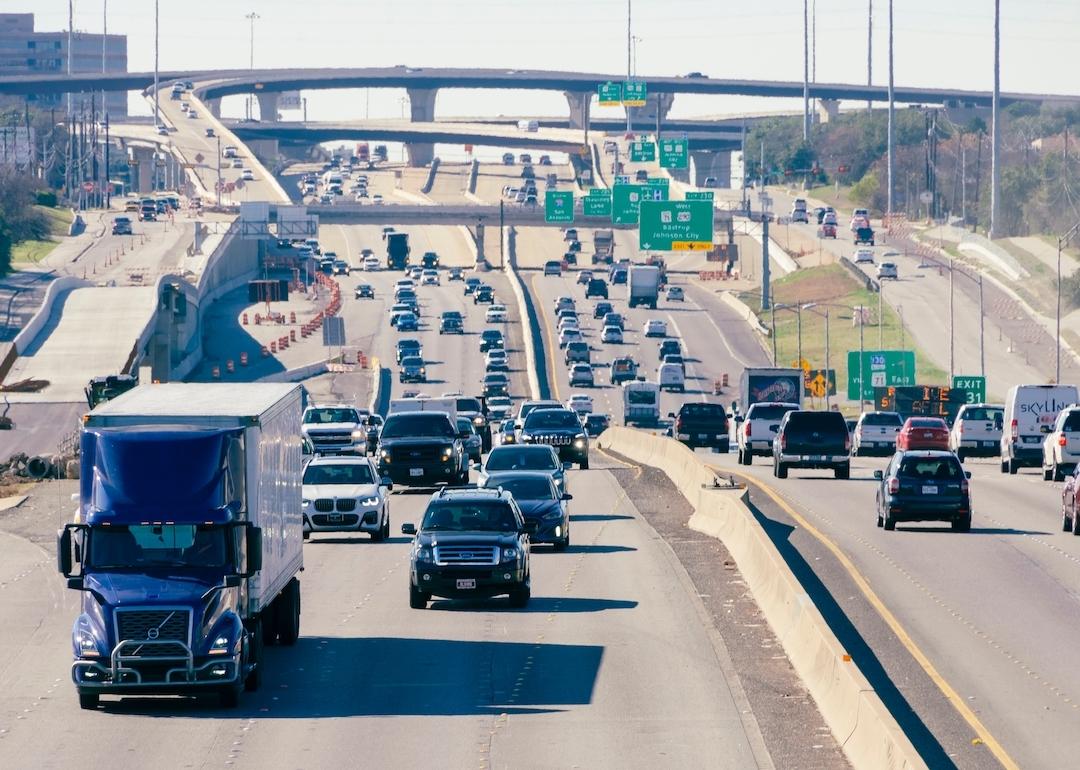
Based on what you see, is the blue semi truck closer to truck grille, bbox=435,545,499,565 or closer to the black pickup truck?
truck grille, bbox=435,545,499,565

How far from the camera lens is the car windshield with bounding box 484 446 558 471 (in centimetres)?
4203

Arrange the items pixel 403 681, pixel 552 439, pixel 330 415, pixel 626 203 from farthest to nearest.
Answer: pixel 626 203
pixel 552 439
pixel 330 415
pixel 403 681

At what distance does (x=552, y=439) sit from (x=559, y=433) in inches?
16.9

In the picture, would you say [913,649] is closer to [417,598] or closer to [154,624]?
Answer: [417,598]

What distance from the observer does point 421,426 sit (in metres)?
51.4

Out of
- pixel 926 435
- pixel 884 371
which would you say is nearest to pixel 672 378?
pixel 884 371

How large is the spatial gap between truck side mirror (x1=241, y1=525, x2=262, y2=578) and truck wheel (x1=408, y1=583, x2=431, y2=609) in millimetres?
7746

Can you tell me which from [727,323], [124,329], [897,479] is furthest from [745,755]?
[727,323]

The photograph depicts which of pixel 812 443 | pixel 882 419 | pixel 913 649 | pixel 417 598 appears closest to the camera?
pixel 913 649

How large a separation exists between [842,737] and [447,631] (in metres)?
8.84

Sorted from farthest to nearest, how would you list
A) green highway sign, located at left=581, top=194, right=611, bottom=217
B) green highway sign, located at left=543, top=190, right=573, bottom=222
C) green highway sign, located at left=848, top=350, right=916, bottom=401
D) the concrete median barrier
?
green highway sign, located at left=543, top=190, right=573, bottom=222 → green highway sign, located at left=581, top=194, right=611, bottom=217 → green highway sign, located at left=848, top=350, right=916, bottom=401 → the concrete median barrier

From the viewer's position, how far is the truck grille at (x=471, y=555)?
1099 inches

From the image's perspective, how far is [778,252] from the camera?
188250 millimetres

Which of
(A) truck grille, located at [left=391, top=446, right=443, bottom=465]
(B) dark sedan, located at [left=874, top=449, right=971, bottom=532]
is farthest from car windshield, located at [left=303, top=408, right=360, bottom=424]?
(B) dark sedan, located at [left=874, top=449, right=971, bottom=532]
